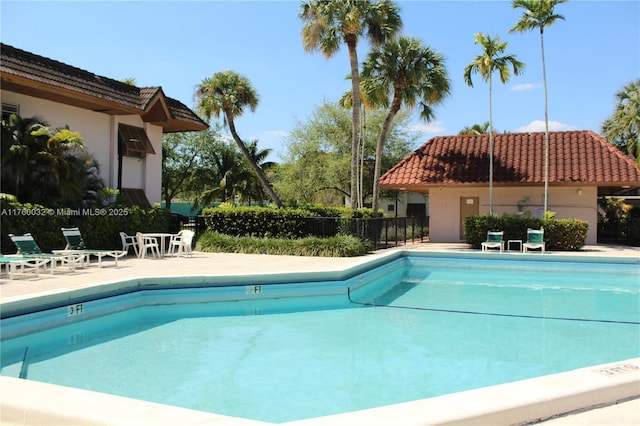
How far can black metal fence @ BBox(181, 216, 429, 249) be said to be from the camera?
1639 centimetres

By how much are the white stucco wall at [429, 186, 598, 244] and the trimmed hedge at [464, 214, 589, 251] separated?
2.60 metres

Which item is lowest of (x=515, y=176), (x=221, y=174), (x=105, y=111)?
(x=515, y=176)

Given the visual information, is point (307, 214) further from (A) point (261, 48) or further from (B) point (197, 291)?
(B) point (197, 291)

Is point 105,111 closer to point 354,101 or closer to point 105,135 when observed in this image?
point 105,135

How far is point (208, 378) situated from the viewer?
570 centimetres

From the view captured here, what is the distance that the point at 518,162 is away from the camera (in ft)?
69.8

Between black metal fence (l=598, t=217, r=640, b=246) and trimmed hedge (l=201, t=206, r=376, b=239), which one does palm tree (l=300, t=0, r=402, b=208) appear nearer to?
trimmed hedge (l=201, t=206, r=376, b=239)

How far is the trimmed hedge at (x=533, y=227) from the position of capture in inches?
714

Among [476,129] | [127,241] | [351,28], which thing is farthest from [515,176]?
[476,129]

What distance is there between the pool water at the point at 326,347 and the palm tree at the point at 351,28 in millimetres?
10258

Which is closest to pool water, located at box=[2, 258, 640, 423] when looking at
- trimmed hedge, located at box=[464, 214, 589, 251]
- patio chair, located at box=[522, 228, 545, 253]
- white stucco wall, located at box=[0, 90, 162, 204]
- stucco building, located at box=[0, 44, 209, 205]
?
patio chair, located at box=[522, 228, 545, 253]

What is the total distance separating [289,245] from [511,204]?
36.9ft

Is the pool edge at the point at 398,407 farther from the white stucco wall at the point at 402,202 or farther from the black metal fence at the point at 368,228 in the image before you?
the white stucco wall at the point at 402,202

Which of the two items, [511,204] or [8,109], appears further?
[511,204]
